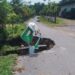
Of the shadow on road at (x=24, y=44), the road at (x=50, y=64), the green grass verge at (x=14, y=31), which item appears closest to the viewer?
the road at (x=50, y=64)

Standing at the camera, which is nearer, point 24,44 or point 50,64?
point 50,64

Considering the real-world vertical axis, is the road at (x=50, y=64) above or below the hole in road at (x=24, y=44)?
above

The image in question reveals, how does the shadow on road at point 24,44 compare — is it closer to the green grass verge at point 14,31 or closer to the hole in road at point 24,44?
the hole in road at point 24,44

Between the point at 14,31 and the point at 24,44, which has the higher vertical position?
the point at 24,44

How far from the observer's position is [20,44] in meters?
19.7

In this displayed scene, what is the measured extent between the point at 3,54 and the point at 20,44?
12.1ft

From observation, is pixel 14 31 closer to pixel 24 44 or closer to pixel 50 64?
pixel 24 44

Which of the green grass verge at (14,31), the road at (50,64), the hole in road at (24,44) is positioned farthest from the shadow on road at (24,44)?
the road at (50,64)

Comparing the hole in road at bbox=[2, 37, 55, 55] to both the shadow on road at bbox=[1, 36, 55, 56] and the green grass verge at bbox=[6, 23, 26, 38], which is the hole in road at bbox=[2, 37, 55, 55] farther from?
the green grass verge at bbox=[6, 23, 26, 38]

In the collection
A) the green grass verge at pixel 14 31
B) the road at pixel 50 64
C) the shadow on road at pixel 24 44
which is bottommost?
the green grass verge at pixel 14 31

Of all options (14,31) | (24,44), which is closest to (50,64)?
(24,44)

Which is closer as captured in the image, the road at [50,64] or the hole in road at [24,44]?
the road at [50,64]

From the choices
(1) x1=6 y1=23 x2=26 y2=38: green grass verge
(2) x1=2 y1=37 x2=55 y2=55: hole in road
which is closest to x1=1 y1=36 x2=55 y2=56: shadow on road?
(2) x1=2 y1=37 x2=55 y2=55: hole in road

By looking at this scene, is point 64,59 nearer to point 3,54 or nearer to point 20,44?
point 3,54
